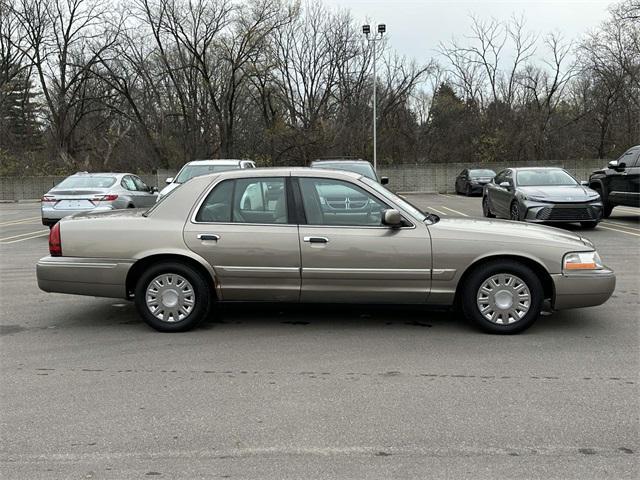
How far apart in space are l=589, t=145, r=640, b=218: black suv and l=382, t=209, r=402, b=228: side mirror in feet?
34.4

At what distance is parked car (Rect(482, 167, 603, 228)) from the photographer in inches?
503

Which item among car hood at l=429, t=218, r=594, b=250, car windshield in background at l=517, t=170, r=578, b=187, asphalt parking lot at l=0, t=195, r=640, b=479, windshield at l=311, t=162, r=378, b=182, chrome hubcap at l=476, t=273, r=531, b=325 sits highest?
windshield at l=311, t=162, r=378, b=182

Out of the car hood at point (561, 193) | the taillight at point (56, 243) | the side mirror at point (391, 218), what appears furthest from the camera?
the car hood at point (561, 193)

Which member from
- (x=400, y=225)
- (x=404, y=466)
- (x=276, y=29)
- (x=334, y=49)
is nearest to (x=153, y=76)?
(x=276, y=29)

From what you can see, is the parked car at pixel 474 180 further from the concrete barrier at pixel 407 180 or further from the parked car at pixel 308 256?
the parked car at pixel 308 256

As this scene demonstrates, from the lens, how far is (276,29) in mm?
34062

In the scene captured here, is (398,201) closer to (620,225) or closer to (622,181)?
(622,181)

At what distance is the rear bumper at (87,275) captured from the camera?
223 inches

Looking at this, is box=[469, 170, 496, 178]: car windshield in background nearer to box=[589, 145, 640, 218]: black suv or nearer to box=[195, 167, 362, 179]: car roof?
box=[589, 145, 640, 218]: black suv

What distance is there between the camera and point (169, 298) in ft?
18.5

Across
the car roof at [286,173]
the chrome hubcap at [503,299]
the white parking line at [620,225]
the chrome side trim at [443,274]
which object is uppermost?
the car roof at [286,173]

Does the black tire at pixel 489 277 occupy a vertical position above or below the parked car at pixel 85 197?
below

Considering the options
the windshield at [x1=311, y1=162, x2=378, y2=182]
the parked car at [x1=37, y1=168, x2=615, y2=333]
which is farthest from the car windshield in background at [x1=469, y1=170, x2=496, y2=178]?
the parked car at [x1=37, y1=168, x2=615, y2=333]

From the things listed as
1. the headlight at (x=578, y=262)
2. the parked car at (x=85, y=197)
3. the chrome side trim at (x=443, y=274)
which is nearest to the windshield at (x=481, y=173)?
the parked car at (x=85, y=197)
